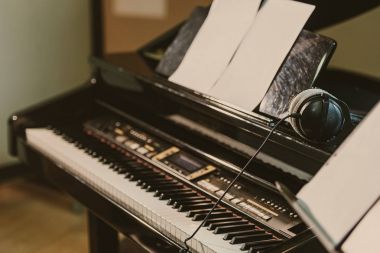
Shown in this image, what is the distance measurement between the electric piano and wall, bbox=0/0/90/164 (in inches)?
41.3

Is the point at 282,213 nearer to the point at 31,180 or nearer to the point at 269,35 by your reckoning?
the point at 269,35

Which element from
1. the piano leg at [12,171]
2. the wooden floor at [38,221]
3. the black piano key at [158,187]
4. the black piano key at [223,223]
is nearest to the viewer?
the black piano key at [223,223]

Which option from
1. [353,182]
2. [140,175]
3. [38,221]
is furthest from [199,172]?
[38,221]

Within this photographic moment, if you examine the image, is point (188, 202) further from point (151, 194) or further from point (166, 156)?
point (166, 156)

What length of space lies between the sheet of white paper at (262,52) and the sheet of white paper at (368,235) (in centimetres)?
53

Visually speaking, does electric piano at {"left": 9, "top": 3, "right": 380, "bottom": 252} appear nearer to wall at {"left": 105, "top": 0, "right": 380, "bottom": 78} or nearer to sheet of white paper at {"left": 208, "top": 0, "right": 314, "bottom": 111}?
sheet of white paper at {"left": 208, "top": 0, "right": 314, "bottom": 111}

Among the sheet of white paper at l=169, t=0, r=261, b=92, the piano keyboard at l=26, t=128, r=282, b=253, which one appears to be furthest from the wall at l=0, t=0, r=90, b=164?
the sheet of white paper at l=169, t=0, r=261, b=92

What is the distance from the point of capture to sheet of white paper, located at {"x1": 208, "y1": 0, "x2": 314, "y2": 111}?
1.45 meters

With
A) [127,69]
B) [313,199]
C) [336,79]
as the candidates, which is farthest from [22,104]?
[313,199]

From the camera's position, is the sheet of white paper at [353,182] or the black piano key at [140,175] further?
the black piano key at [140,175]

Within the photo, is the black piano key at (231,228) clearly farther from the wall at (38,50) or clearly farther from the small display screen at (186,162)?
the wall at (38,50)

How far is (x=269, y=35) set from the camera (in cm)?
149

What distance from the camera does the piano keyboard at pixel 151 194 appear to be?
1304 millimetres

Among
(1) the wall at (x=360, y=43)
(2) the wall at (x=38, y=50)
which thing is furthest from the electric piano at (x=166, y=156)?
(2) the wall at (x=38, y=50)
